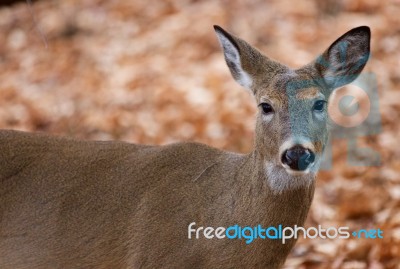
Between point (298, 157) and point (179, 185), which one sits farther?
point (179, 185)

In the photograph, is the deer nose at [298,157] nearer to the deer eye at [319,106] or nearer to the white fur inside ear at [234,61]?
the deer eye at [319,106]

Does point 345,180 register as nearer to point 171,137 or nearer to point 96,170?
point 171,137

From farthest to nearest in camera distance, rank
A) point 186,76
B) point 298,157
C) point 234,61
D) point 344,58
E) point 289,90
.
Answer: point 186,76 → point 234,61 → point 344,58 → point 289,90 → point 298,157

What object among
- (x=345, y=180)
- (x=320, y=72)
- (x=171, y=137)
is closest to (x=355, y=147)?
(x=345, y=180)

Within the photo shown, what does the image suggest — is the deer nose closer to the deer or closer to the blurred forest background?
the deer

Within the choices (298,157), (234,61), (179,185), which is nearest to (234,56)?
(234,61)

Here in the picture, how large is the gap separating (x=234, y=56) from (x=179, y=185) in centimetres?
77

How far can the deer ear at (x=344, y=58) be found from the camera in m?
4.63

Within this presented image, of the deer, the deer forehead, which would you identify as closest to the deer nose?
the deer

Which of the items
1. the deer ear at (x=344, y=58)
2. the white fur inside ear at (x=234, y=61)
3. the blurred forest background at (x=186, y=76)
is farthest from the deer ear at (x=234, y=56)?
the blurred forest background at (x=186, y=76)

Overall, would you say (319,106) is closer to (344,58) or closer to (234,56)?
(344,58)

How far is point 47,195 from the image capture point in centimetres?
501

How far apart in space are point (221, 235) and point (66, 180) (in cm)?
106

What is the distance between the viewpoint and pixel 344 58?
468cm
